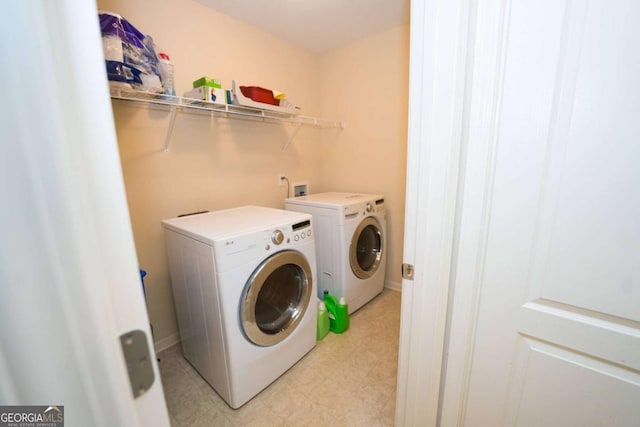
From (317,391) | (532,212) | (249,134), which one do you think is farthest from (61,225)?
(249,134)

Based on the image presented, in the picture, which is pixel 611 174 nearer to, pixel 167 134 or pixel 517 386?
pixel 517 386

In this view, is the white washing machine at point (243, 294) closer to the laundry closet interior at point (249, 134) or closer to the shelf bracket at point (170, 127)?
the laundry closet interior at point (249, 134)

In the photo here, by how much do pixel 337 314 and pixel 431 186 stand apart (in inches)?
57.6

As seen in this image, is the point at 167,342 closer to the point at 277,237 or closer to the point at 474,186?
the point at 277,237

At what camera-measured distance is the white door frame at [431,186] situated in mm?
767

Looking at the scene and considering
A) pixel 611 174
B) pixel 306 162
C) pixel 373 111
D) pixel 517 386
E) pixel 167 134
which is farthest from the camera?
pixel 306 162

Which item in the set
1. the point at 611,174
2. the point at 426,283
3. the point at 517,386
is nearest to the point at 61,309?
the point at 426,283

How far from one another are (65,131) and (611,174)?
3.39ft

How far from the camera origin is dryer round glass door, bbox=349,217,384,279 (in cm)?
213

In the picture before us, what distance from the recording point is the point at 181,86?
5.86 ft

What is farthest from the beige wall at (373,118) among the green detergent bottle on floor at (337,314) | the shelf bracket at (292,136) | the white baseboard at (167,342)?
the white baseboard at (167,342)

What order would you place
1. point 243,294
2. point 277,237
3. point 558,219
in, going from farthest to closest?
1. point 277,237
2. point 243,294
3. point 558,219

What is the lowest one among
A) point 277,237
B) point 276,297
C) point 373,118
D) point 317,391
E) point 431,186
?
point 317,391

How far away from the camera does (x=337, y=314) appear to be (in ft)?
6.59
